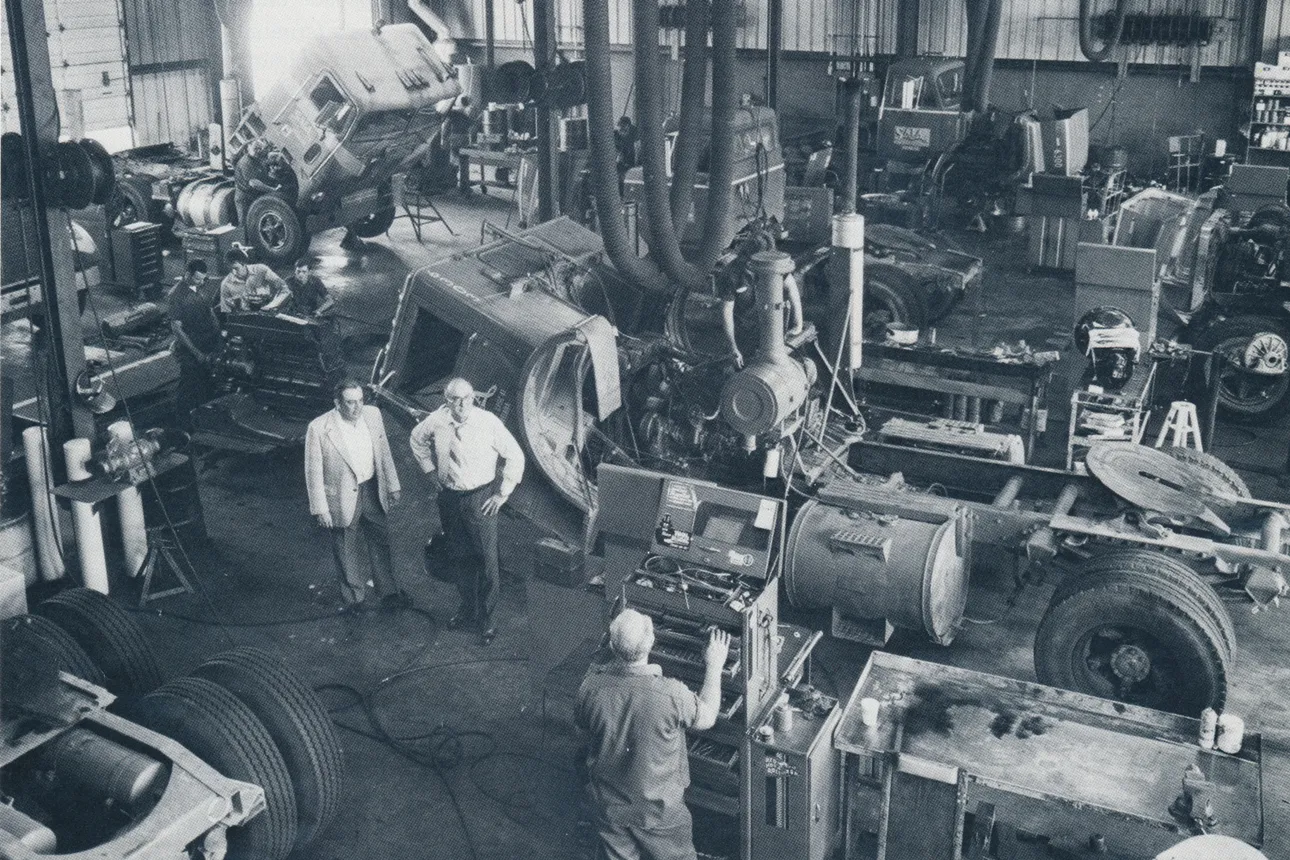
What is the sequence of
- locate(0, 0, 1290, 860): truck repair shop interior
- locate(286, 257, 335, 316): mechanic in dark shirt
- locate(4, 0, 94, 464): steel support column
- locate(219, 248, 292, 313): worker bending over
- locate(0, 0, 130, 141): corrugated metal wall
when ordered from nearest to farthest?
locate(0, 0, 1290, 860): truck repair shop interior → locate(4, 0, 94, 464): steel support column → locate(219, 248, 292, 313): worker bending over → locate(286, 257, 335, 316): mechanic in dark shirt → locate(0, 0, 130, 141): corrugated metal wall

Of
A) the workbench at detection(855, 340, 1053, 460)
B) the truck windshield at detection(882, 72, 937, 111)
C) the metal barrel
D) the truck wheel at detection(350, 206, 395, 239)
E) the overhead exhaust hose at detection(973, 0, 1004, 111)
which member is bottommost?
the metal barrel

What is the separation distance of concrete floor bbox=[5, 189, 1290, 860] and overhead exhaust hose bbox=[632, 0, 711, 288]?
5.96 ft

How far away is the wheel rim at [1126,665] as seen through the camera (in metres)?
6.32

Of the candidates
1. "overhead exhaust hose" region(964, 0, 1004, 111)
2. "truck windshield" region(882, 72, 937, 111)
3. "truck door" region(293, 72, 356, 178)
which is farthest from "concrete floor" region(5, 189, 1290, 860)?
"truck windshield" region(882, 72, 937, 111)

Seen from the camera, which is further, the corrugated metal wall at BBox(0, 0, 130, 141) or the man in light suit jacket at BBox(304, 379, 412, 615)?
the corrugated metal wall at BBox(0, 0, 130, 141)

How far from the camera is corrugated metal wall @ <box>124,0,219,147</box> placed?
813 inches

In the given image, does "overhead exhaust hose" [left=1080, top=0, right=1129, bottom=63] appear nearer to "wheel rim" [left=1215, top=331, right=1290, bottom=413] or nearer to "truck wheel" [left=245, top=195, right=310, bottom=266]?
"wheel rim" [left=1215, top=331, right=1290, bottom=413]

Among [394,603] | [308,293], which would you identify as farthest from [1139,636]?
[308,293]

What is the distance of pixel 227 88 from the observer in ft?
62.6

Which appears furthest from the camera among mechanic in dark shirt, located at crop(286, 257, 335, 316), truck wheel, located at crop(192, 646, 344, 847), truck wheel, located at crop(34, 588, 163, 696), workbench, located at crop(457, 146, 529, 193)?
workbench, located at crop(457, 146, 529, 193)

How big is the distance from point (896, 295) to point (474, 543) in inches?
232

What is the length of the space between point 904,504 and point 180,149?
17497 millimetres

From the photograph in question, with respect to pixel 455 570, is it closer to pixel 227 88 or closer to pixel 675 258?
pixel 675 258

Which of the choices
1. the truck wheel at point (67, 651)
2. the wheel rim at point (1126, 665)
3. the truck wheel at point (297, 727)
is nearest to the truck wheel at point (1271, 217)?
the wheel rim at point (1126, 665)
